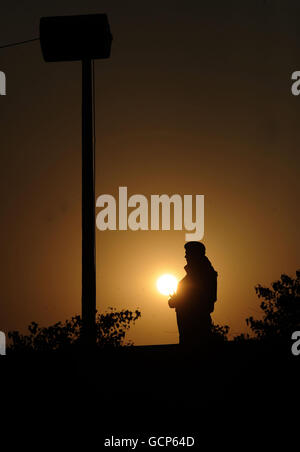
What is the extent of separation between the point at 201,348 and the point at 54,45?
4700 millimetres

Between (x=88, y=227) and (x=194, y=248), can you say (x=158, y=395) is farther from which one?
(x=194, y=248)

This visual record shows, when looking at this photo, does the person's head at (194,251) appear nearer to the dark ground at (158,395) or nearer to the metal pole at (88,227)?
the dark ground at (158,395)

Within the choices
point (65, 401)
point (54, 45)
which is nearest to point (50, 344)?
point (65, 401)

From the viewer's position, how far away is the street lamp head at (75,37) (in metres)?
8.38

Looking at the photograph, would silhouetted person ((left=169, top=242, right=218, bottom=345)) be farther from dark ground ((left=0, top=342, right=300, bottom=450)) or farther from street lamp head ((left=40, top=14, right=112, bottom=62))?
street lamp head ((left=40, top=14, right=112, bottom=62))

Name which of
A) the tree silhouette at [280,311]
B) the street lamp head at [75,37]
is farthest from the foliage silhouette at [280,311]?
the street lamp head at [75,37]

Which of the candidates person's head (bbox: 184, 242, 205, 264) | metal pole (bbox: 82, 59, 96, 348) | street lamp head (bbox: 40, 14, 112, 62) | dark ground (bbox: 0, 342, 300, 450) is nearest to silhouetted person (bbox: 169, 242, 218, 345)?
person's head (bbox: 184, 242, 205, 264)

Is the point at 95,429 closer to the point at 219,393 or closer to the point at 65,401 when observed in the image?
the point at 65,401

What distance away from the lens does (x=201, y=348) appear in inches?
362

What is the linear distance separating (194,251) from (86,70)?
2.95 meters

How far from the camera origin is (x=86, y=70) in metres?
8.61

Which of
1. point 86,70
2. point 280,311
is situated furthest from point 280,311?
point 86,70

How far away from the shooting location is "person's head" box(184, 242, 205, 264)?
916 centimetres
